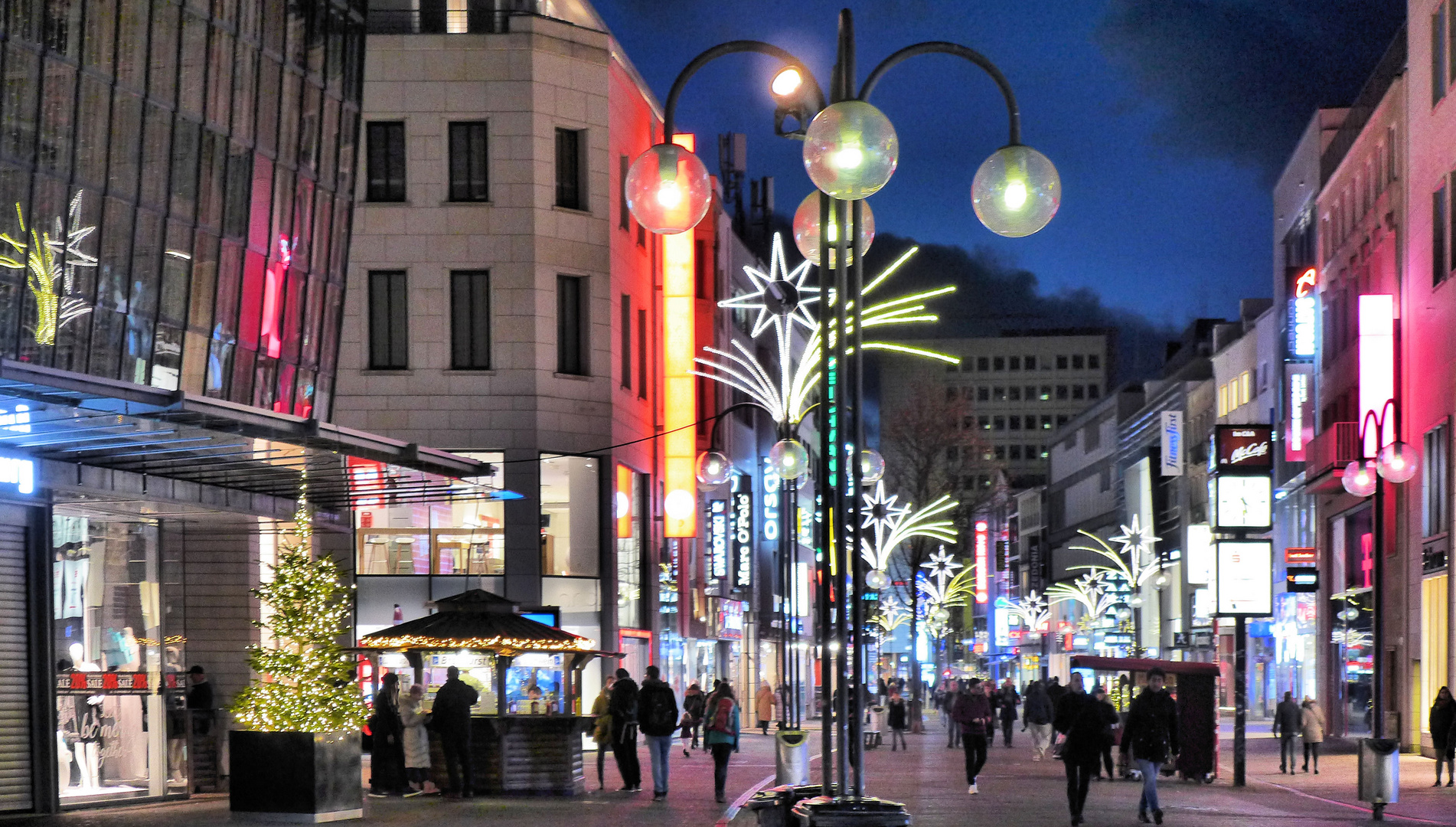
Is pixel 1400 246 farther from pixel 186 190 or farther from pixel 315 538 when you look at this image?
pixel 186 190

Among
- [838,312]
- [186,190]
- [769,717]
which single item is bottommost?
[769,717]

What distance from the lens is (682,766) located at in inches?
1441

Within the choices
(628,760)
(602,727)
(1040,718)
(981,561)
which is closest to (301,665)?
(602,727)

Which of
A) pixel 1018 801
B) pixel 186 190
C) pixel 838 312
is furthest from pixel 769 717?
pixel 838 312

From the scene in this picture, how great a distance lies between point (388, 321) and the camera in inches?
1672

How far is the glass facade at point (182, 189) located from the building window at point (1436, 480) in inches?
928

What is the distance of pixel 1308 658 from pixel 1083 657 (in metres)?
35.7

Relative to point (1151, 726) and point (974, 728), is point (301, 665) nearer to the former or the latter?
point (1151, 726)

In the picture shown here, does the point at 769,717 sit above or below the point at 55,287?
below

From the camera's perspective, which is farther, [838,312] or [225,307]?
[225,307]

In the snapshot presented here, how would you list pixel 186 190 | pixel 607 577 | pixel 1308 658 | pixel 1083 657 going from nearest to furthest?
pixel 186 190
pixel 1083 657
pixel 607 577
pixel 1308 658

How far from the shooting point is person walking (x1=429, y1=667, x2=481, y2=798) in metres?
25.2

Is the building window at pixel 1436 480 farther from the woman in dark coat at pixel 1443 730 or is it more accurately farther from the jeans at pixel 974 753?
the jeans at pixel 974 753

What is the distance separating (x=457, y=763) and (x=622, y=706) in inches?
95.1
